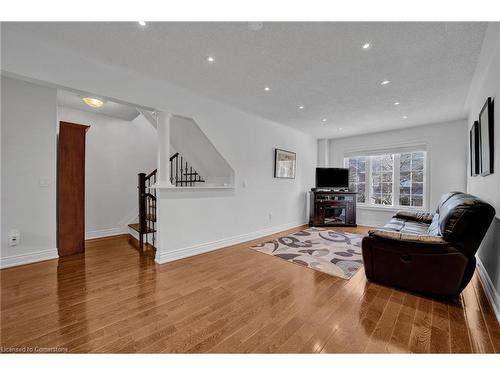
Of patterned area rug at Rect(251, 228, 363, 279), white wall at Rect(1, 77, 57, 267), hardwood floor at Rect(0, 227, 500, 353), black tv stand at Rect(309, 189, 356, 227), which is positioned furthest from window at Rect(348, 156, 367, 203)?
white wall at Rect(1, 77, 57, 267)

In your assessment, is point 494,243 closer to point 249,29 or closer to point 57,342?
point 249,29


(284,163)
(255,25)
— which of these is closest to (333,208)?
(284,163)

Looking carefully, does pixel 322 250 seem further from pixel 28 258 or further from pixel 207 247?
pixel 28 258

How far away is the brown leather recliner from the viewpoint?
6.16 feet

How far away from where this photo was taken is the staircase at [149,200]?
3.65 metres

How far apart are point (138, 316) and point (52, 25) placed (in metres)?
2.57

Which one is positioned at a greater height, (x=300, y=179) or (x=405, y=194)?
(x=300, y=179)

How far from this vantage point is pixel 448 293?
1.97 meters

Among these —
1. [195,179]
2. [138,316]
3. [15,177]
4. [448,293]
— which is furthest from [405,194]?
[15,177]

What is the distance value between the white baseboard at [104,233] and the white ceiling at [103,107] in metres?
2.40

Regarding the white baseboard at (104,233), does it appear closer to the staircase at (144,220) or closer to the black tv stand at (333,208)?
the staircase at (144,220)

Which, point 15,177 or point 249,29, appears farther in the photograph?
point 15,177

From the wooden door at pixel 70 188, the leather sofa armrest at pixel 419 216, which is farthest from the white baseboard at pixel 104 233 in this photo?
the leather sofa armrest at pixel 419 216

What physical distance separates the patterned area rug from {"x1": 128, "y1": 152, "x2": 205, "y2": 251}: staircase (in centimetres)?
186
